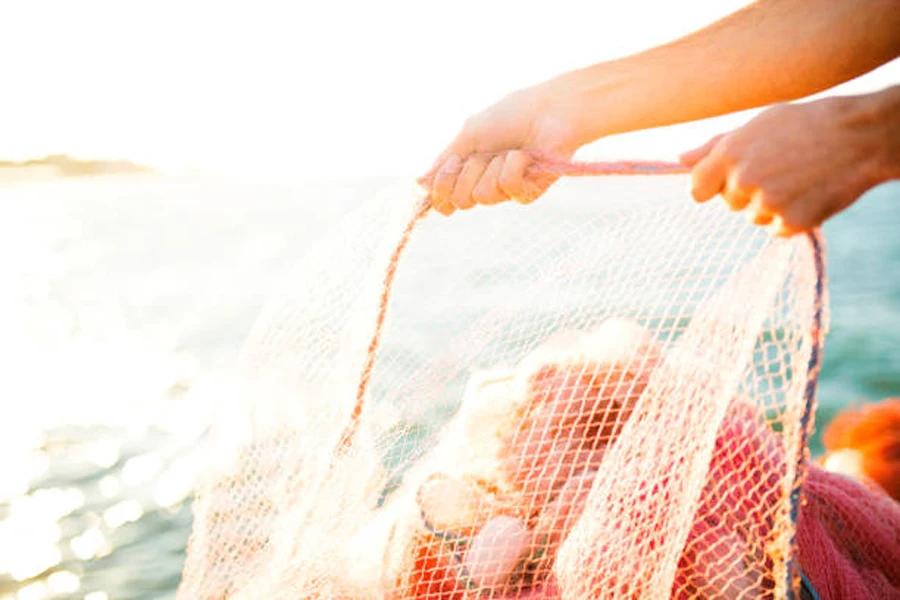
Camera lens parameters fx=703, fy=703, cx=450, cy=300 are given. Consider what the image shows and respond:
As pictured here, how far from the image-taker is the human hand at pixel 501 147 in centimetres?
120

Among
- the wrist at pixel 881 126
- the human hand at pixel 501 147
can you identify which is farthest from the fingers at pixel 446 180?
the wrist at pixel 881 126

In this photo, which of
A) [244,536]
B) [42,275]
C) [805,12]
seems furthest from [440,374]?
[42,275]

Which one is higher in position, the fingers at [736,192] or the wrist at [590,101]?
the wrist at [590,101]

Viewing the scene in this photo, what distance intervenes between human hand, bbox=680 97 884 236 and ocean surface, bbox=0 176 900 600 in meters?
2.35

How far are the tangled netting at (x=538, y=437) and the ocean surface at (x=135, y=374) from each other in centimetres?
134

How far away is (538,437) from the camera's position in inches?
56.8

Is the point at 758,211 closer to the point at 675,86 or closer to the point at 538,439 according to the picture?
the point at 675,86

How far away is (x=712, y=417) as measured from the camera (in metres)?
1.09

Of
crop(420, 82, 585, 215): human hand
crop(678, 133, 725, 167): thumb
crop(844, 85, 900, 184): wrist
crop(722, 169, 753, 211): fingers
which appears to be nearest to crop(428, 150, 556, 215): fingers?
crop(420, 82, 585, 215): human hand

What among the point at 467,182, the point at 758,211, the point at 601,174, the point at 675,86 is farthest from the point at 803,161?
the point at 467,182

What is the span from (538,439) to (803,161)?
0.83 meters

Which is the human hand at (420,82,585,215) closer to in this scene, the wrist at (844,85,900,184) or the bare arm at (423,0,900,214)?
the bare arm at (423,0,900,214)

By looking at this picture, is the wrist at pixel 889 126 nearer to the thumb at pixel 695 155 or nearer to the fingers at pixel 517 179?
the thumb at pixel 695 155

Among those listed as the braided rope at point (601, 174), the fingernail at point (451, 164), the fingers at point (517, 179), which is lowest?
the braided rope at point (601, 174)
